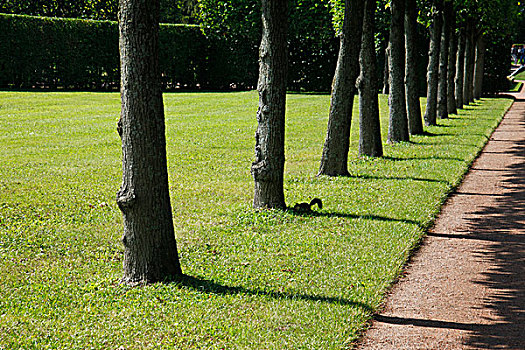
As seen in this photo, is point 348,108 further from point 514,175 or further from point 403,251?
point 403,251

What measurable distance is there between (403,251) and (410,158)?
283 inches

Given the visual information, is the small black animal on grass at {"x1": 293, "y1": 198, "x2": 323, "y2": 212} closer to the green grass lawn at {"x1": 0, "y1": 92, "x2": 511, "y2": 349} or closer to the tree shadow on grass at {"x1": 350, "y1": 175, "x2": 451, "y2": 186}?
the green grass lawn at {"x1": 0, "y1": 92, "x2": 511, "y2": 349}

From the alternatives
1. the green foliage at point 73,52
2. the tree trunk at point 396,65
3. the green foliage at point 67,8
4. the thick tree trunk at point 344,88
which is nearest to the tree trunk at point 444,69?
the tree trunk at point 396,65

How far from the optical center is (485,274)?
262 inches

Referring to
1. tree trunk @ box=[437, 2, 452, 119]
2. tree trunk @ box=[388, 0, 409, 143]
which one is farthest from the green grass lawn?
tree trunk @ box=[437, 2, 452, 119]

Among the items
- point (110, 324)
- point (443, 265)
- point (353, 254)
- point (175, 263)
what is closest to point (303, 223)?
point (353, 254)

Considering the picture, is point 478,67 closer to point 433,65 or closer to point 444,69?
point 444,69

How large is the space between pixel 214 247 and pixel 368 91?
7.54 m

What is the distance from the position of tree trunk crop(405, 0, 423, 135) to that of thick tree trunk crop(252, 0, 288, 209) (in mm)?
10104

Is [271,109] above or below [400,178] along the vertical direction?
above

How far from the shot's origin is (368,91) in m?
13.6

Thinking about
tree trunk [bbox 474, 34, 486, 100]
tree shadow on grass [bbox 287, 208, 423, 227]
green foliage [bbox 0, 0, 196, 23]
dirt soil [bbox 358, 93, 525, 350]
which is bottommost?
dirt soil [bbox 358, 93, 525, 350]

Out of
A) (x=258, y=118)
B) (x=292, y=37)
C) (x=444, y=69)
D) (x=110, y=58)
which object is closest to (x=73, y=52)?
(x=110, y=58)

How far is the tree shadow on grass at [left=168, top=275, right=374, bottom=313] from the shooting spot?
562 centimetres
